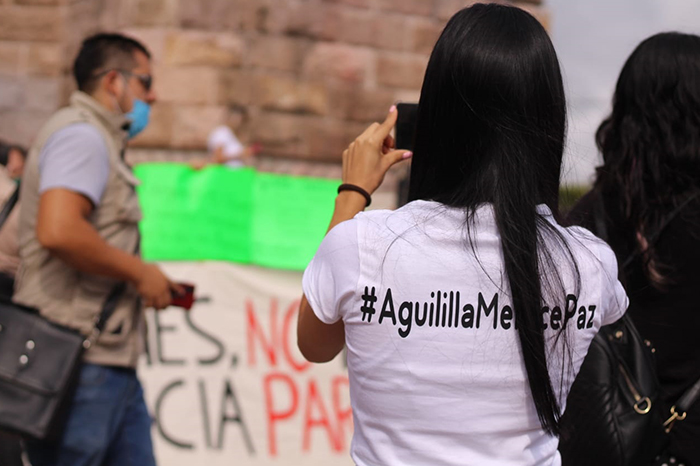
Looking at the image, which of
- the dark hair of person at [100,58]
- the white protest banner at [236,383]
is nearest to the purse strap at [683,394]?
the dark hair of person at [100,58]

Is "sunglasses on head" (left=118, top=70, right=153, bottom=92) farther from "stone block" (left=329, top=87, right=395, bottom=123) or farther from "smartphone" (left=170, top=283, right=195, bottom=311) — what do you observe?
"stone block" (left=329, top=87, right=395, bottom=123)

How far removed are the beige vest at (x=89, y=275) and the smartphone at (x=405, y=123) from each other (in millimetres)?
1513

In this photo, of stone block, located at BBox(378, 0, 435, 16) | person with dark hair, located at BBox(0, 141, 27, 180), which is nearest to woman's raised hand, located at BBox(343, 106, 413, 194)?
person with dark hair, located at BBox(0, 141, 27, 180)

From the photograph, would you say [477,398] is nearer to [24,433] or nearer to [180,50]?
[24,433]

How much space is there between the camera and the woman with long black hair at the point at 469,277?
158cm

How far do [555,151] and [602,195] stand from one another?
0.84 meters

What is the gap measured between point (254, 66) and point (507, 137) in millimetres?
6010

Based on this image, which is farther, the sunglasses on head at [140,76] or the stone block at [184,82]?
the stone block at [184,82]

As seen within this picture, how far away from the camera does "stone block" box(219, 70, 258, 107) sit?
7.32 metres

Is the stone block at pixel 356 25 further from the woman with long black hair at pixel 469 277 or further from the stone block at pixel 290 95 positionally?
the woman with long black hair at pixel 469 277

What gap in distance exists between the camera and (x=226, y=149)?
278 inches

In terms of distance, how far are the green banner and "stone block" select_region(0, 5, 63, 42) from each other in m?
3.97

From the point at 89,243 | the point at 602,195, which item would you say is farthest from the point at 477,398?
the point at 89,243

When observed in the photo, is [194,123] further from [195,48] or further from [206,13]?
[206,13]
